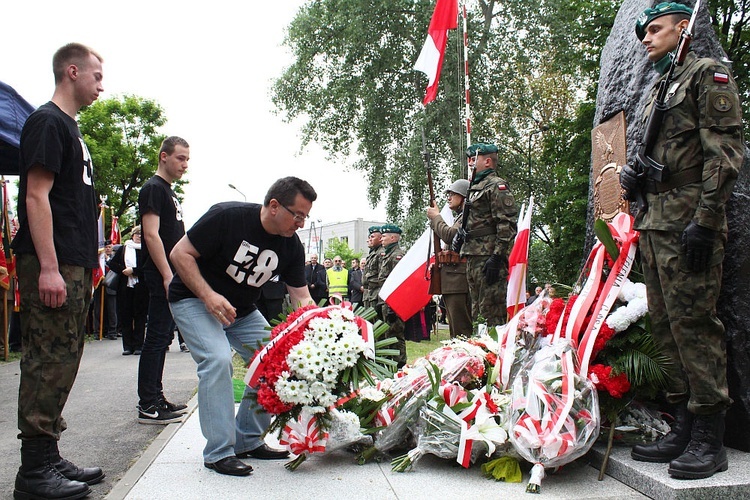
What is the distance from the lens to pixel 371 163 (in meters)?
24.8

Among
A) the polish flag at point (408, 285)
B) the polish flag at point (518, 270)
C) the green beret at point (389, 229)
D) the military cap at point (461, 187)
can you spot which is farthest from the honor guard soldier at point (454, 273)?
the green beret at point (389, 229)

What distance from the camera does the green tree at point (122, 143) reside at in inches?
1390

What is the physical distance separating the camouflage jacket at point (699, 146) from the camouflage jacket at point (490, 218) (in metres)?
2.49

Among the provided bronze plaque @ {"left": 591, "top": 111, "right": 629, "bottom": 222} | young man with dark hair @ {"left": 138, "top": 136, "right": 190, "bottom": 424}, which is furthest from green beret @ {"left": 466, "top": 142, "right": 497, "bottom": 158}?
young man with dark hair @ {"left": 138, "top": 136, "right": 190, "bottom": 424}

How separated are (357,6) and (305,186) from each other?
2111cm

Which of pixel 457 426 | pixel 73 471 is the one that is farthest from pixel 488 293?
pixel 73 471

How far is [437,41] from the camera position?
10.0 m

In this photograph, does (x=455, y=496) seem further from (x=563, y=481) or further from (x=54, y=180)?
(x=54, y=180)

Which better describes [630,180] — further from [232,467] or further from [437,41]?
[437,41]

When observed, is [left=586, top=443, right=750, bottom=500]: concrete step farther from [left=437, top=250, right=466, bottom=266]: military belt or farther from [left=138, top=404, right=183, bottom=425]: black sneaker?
[left=437, top=250, right=466, bottom=266]: military belt

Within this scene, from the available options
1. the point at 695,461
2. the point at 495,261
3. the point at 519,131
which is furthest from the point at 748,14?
the point at 695,461

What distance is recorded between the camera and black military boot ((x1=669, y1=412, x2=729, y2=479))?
2.94 m

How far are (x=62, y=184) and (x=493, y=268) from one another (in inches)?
149

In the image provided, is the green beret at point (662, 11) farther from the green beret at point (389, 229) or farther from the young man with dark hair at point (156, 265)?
the green beret at point (389, 229)
